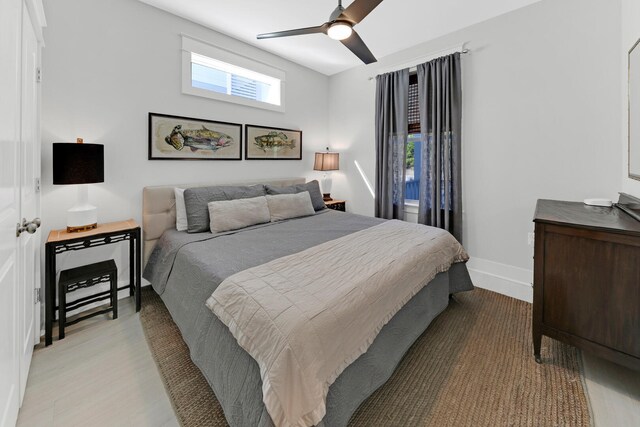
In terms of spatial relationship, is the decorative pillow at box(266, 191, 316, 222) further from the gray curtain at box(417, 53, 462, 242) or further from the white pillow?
the gray curtain at box(417, 53, 462, 242)

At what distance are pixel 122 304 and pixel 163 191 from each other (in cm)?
112

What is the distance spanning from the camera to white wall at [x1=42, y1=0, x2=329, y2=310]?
7.50 ft

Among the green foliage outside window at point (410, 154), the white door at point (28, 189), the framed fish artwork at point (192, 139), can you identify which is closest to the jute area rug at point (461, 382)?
the white door at point (28, 189)

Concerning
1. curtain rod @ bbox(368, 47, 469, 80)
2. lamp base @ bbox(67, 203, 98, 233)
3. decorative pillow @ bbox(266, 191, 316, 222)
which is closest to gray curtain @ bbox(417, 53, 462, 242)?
curtain rod @ bbox(368, 47, 469, 80)

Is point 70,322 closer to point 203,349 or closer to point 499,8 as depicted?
point 203,349

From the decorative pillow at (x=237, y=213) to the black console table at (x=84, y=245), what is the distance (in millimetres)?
643

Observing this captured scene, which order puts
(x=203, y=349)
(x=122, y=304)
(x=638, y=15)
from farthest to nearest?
(x=122, y=304), (x=638, y=15), (x=203, y=349)

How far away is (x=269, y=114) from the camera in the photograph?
3859 millimetres

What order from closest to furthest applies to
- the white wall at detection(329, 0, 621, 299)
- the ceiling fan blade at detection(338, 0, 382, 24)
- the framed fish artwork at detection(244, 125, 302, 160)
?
1. the ceiling fan blade at detection(338, 0, 382, 24)
2. the white wall at detection(329, 0, 621, 299)
3. the framed fish artwork at detection(244, 125, 302, 160)

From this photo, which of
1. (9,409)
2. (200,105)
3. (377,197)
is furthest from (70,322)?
(377,197)

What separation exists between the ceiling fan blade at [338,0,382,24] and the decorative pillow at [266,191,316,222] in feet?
6.05

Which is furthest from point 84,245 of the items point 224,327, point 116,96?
point 224,327

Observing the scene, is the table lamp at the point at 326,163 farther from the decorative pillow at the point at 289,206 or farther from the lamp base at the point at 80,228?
the lamp base at the point at 80,228

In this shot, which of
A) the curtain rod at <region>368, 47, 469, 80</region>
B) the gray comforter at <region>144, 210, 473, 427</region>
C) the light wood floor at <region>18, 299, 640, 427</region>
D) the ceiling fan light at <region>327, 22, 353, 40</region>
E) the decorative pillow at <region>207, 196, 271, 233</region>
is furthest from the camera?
the curtain rod at <region>368, 47, 469, 80</region>
